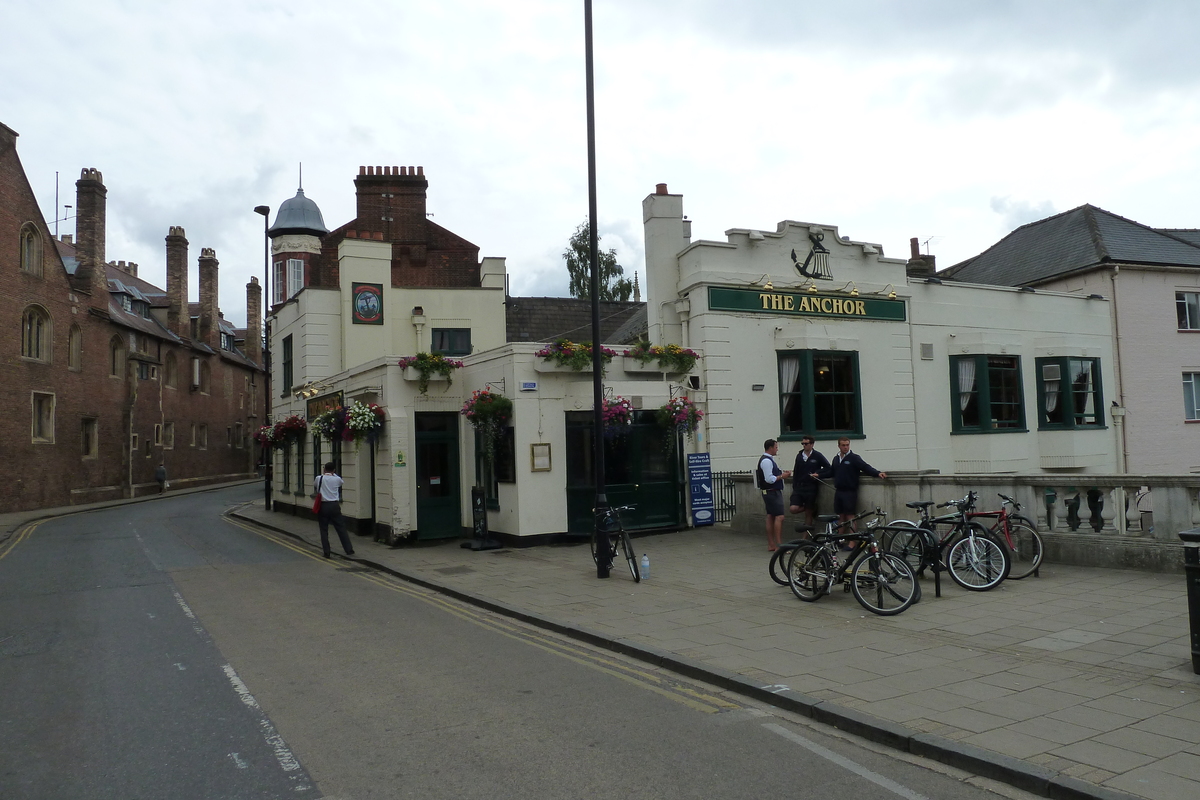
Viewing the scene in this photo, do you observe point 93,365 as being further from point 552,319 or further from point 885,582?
point 885,582

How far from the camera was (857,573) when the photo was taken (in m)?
8.95

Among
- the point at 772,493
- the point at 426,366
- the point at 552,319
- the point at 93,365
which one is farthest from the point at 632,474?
the point at 93,365

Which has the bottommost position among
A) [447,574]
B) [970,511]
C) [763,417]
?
[447,574]

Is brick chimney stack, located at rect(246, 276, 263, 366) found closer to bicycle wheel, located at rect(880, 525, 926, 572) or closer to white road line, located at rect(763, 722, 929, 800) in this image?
bicycle wheel, located at rect(880, 525, 926, 572)

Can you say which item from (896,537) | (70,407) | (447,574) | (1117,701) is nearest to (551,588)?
(447,574)

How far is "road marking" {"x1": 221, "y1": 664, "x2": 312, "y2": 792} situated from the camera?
4.68m

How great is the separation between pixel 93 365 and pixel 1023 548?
Result: 38.0 m

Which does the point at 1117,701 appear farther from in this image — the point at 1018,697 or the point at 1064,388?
the point at 1064,388

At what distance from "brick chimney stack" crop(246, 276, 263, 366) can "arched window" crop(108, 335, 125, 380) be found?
70.4ft

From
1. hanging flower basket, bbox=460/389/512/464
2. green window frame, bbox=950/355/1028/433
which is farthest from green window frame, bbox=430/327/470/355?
green window frame, bbox=950/355/1028/433

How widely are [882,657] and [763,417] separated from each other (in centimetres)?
1172

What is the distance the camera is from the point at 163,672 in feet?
23.5

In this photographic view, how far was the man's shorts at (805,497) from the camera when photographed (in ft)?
43.0

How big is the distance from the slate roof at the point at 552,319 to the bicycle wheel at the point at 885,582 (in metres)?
20.8
